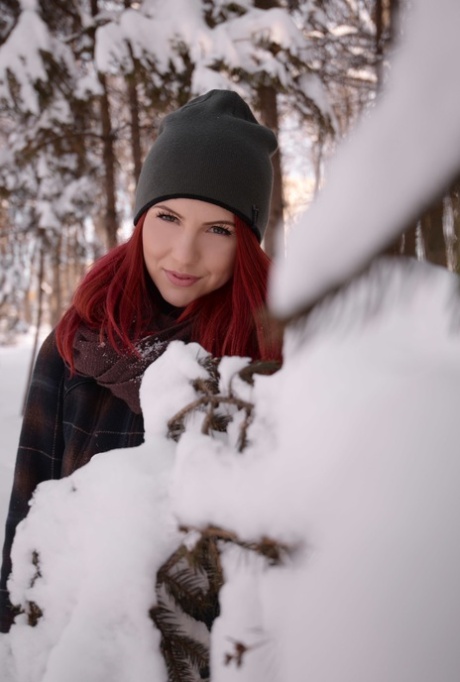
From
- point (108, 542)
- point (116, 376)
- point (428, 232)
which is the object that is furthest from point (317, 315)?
point (116, 376)

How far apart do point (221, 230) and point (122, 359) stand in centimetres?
52

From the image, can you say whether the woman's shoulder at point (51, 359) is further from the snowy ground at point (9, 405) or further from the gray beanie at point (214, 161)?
the snowy ground at point (9, 405)

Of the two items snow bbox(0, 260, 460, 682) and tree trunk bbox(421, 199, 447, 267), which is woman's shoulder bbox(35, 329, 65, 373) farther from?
tree trunk bbox(421, 199, 447, 267)

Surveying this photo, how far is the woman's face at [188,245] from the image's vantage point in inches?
57.3

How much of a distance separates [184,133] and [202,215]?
36 cm

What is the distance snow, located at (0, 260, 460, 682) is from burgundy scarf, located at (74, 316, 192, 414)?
70 centimetres

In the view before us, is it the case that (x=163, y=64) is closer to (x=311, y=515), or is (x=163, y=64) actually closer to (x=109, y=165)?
(x=109, y=165)

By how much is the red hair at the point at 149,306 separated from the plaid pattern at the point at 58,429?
17 cm

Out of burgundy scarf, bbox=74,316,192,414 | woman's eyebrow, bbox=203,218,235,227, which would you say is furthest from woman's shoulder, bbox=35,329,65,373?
woman's eyebrow, bbox=203,218,235,227

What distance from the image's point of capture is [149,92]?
4375 millimetres

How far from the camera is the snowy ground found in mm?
→ 3359

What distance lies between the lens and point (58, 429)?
5.81ft

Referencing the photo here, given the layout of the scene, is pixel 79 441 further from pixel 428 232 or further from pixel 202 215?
pixel 428 232

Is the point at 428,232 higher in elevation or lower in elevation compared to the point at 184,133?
lower
